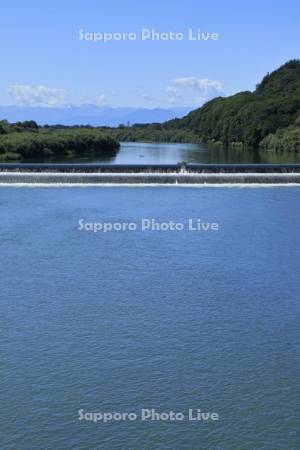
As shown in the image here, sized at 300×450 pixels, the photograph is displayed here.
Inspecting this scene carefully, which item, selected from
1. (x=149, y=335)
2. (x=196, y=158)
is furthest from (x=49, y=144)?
(x=149, y=335)

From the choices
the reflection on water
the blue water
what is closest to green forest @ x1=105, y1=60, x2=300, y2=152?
the reflection on water

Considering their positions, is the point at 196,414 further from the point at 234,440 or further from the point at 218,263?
the point at 218,263

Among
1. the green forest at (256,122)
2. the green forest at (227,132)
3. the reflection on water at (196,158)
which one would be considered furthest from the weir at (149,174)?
the green forest at (256,122)

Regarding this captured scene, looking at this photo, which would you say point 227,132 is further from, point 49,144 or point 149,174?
point 149,174

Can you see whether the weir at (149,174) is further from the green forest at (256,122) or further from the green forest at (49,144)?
the green forest at (256,122)

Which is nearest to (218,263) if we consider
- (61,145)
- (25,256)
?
(25,256)

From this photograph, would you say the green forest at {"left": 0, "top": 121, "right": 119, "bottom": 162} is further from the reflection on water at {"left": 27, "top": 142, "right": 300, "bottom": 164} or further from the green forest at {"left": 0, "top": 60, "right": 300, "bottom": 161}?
the reflection on water at {"left": 27, "top": 142, "right": 300, "bottom": 164}
